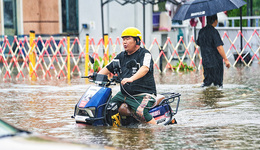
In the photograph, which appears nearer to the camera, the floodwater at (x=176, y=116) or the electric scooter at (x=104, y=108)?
the floodwater at (x=176, y=116)

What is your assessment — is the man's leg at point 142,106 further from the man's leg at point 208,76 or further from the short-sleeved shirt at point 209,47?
the man's leg at point 208,76

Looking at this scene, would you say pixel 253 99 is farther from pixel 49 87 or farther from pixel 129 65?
pixel 49 87

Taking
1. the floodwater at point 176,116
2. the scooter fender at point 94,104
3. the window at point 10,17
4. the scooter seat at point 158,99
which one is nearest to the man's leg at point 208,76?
the floodwater at point 176,116

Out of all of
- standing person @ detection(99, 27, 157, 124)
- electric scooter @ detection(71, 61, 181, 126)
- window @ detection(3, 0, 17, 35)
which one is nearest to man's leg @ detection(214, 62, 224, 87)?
→ electric scooter @ detection(71, 61, 181, 126)

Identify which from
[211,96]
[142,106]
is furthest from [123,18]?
[142,106]

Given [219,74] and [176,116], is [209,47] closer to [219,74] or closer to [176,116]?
[219,74]

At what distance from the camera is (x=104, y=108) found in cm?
702

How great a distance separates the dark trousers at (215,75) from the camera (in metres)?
11.9

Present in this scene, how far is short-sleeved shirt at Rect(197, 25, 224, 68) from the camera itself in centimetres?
1173

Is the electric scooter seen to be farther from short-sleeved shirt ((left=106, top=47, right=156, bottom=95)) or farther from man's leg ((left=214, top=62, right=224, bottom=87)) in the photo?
man's leg ((left=214, top=62, right=224, bottom=87))

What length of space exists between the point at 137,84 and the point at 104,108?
0.63m

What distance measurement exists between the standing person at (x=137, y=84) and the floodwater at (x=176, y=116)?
1.02ft

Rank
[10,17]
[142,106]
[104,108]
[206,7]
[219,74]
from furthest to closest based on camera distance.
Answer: [10,17] < [206,7] < [219,74] < [142,106] < [104,108]

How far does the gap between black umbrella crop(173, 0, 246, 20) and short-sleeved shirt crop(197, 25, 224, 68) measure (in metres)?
0.57
